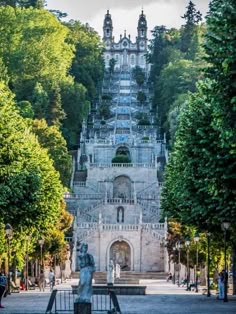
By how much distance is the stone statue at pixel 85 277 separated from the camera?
2919 cm

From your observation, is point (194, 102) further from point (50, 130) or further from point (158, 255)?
point (50, 130)

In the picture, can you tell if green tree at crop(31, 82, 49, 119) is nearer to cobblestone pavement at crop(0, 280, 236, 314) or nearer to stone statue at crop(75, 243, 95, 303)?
cobblestone pavement at crop(0, 280, 236, 314)

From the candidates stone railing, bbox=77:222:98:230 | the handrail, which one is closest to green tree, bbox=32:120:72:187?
stone railing, bbox=77:222:98:230

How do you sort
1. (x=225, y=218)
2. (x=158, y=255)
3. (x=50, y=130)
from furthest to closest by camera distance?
1. (x=50, y=130)
2. (x=158, y=255)
3. (x=225, y=218)

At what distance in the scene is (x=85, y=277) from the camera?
96.8 ft

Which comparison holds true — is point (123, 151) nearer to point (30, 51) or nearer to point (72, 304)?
point (30, 51)

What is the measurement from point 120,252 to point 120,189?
1837 cm

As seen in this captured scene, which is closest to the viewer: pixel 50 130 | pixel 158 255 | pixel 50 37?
pixel 158 255

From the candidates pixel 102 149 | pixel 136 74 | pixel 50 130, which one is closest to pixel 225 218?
pixel 50 130

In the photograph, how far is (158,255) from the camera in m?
93.1

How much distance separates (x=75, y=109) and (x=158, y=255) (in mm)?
37892

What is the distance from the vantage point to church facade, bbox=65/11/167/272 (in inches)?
3681

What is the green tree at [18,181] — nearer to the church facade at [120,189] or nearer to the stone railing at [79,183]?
the church facade at [120,189]

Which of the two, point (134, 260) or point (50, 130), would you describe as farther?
point (50, 130)
